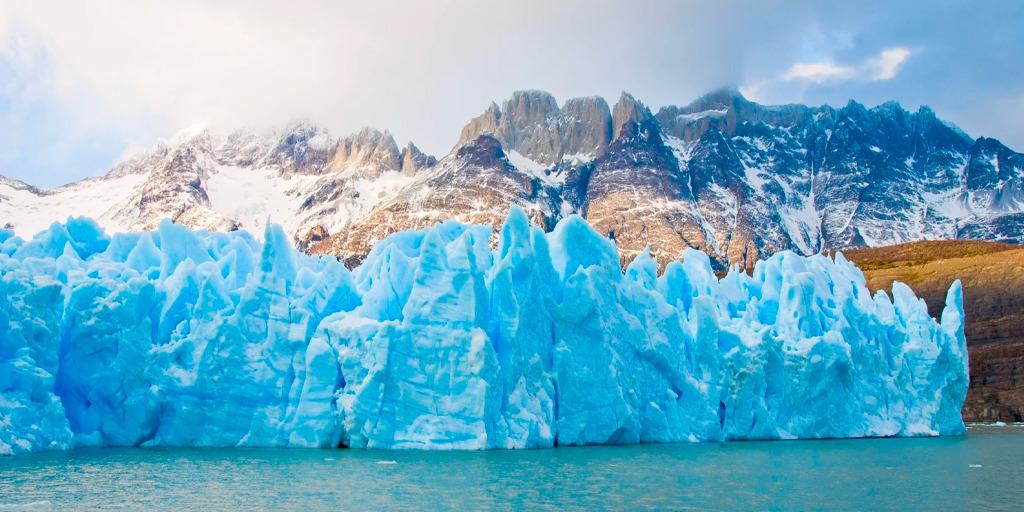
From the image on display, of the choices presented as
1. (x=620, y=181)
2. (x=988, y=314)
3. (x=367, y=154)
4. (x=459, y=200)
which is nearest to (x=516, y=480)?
(x=988, y=314)

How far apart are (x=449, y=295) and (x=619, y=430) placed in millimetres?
7638

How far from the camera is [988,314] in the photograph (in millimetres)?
68250

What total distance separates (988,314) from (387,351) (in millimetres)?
55156

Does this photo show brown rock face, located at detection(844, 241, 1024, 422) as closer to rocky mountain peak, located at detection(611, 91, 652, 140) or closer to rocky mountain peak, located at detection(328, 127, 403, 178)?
rocky mountain peak, located at detection(611, 91, 652, 140)

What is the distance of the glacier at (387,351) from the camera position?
92.9 feet

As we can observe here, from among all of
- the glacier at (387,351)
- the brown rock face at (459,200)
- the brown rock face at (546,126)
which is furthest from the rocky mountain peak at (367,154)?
the glacier at (387,351)

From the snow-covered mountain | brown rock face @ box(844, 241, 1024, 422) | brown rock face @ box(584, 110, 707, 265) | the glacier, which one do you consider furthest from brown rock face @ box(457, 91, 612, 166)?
the glacier

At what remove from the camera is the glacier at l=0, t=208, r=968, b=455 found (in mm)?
28312

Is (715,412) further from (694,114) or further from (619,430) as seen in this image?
(694,114)

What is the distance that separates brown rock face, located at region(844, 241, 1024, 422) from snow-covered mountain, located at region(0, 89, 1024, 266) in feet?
129

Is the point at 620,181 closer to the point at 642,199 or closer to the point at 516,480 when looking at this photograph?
the point at 642,199

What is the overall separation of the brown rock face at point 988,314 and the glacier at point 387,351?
3129 cm

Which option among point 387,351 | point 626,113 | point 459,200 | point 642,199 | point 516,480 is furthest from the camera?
point 626,113

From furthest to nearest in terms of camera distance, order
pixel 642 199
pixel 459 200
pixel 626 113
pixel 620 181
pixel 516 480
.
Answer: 1. pixel 626 113
2. pixel 620 181
3. pixel 642 199
4. pixel 459 200
5. pixel 516 480
